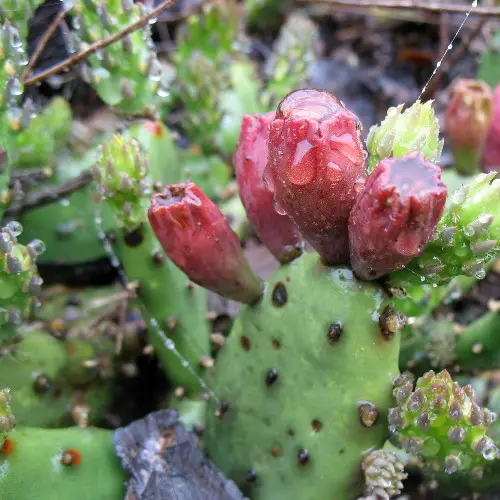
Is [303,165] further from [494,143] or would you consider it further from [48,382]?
[494,143]

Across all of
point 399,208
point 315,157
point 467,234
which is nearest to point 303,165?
point 315,157

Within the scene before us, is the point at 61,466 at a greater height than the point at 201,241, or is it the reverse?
the point at 201,241

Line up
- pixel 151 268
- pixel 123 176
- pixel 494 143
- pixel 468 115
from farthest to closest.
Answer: pixel 494 143, pixel 468 115, pixel 151 268, pixel 123 176

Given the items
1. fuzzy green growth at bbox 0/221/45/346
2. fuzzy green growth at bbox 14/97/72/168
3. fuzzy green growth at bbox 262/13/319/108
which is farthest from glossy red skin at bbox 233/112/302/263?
fuzzy green growth at bbox 262/13/319/108

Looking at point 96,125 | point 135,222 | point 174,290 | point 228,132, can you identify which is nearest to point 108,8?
point 135,222

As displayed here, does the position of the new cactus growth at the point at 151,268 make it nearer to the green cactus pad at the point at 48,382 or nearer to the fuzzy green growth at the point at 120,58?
the fuzzy green growth at the point at 120,58
